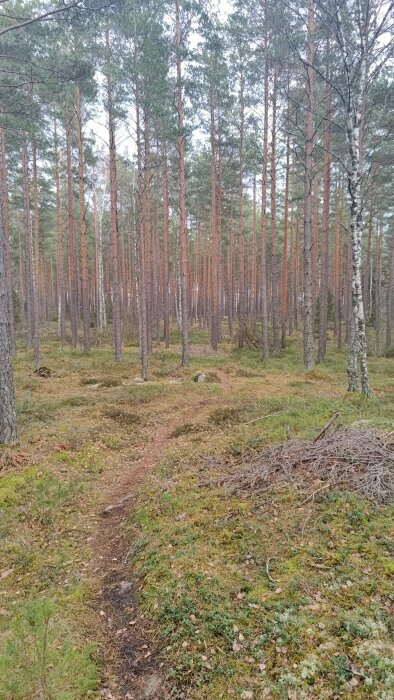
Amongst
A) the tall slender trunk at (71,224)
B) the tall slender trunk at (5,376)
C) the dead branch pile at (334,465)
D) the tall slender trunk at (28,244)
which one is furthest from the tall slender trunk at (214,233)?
the dead branch pile at (334,465)

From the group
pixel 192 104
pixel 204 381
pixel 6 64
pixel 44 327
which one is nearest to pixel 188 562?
pixel 204 381

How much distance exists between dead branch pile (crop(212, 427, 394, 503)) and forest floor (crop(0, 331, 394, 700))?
22 centimetres

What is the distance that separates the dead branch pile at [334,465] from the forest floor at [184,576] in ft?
0.73

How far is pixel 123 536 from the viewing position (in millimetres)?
5508

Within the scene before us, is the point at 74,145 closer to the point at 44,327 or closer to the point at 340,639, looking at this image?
the point at 44,327

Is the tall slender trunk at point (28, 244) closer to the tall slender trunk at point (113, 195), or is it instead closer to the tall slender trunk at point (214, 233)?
the tall slender trunk at point (113, 195)

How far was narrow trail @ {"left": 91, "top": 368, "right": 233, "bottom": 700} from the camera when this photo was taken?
3.25 metres

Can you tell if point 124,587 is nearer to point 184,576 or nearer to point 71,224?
point 184,576

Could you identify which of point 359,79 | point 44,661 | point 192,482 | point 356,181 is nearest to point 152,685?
point 44,661

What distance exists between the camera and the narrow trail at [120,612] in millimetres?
3246

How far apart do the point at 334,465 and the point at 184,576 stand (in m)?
2.56

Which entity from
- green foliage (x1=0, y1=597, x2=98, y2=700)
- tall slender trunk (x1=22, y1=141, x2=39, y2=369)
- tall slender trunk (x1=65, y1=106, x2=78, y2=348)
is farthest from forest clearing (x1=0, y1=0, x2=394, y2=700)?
tall slender trunk (x1=22, y1=141, x2=39, y2=369)

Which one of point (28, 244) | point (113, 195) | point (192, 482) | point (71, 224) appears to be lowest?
point (192, 482)

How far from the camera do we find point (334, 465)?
557 centimetres
